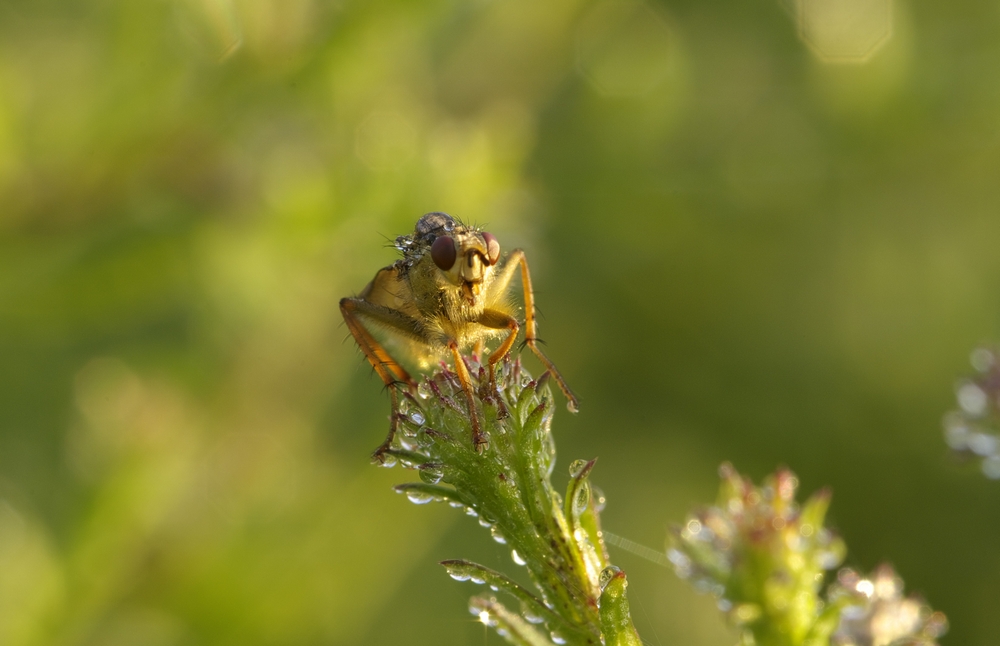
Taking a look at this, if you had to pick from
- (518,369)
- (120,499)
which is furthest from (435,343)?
(120,499)

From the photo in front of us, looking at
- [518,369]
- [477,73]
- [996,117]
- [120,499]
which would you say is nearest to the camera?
[518,369]

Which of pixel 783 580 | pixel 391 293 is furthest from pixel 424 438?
pixel 391 293

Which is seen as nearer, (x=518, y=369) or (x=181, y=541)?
(x=518, y=369)

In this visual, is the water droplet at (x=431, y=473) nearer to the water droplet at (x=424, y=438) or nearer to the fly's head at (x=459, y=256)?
the water droplet at (x=424, y=438)

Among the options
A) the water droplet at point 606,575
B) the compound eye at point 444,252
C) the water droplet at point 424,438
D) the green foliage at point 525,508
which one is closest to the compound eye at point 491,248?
the compound eye at point 444,252

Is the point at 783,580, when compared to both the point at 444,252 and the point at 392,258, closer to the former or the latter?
the point at 444,252

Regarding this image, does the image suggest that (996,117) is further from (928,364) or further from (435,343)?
(435,343)
